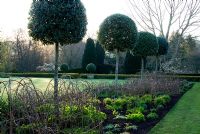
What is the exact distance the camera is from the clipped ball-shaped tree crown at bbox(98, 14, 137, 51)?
13.2 meters

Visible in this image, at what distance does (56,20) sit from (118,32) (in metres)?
6.33

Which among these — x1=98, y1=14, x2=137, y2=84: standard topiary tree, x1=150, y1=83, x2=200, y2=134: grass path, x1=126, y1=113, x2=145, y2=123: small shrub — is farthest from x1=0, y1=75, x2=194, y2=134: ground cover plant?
x1=98, y1=14, x2=137, y2=84: standard topiary tree

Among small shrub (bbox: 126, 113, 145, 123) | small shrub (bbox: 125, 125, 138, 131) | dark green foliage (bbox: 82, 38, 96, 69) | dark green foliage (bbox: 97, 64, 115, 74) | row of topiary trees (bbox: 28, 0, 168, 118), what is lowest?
small shrub (bbox: 125, 125, 138, 131)

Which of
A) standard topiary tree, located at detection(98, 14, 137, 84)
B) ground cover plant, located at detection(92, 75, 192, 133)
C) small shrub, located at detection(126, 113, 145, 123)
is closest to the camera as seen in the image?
ground cover plant, located at detection(92, 75, 192, 133)

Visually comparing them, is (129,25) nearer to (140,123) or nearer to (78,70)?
(140,123)

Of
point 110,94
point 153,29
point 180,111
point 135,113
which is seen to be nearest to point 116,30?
point 110,94

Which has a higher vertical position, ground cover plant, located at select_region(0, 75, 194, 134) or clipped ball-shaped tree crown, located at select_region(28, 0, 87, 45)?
clipped ball-shaped tree crown, located at select_region(28, 0, 87, 45)

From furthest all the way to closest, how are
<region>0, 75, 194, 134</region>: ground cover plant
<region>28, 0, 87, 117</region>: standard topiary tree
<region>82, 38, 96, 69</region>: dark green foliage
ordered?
<region>82, 38, 96, 69</region>: dark green foliage, <region>28, 0, 87, 117</region>: standard topiary tree, <region>0, 75, 194, 134</region>: ground cover plant

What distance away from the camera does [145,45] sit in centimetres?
1716

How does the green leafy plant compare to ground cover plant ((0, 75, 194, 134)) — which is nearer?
ground cover plant ((0, 75, 194, 134))

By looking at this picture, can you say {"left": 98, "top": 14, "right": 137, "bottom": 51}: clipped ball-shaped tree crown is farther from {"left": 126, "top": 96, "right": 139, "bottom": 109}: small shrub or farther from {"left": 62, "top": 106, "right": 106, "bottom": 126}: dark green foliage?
{"left": 62, "top": 106, "right": 106, "bottom": 126}: dark green foliage

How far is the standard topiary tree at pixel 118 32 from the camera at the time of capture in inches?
519

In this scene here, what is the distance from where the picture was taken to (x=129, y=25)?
1338 centimetres

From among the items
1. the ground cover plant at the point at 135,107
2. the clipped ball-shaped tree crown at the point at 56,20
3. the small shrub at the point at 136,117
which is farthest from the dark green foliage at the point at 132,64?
the clipped ball-shaped tree crown at the point at 56,20
